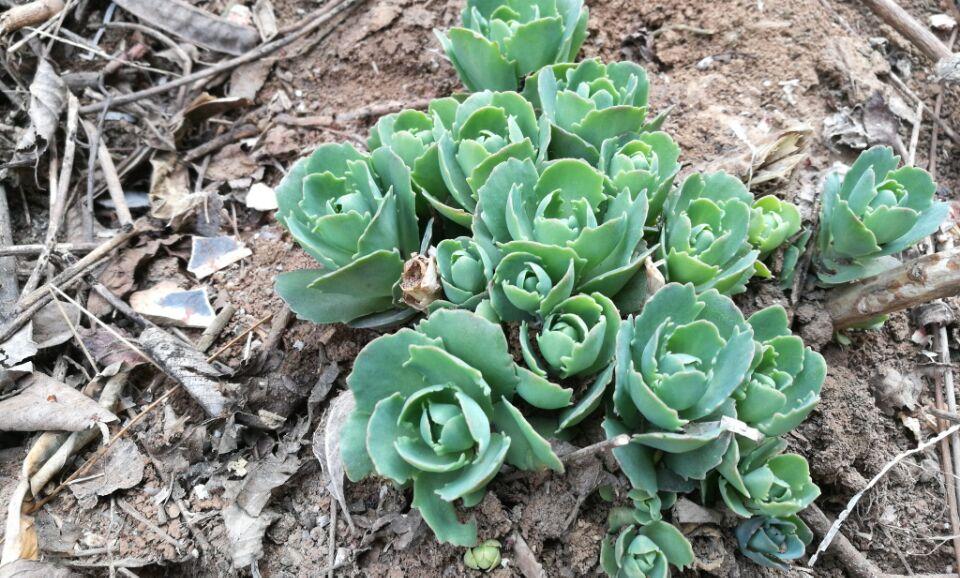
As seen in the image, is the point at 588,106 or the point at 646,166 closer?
the point at 646,166

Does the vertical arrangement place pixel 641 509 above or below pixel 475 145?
below

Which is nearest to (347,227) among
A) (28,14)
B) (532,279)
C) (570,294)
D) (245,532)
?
(532,279)

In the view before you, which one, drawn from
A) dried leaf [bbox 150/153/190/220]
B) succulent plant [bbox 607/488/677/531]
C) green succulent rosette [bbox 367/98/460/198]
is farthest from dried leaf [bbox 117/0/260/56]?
succulent plant [bbox 607/488/677/531]

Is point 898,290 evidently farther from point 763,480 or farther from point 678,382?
point 678,382

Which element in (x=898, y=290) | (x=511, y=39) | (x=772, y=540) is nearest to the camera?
(x=772, y=540)

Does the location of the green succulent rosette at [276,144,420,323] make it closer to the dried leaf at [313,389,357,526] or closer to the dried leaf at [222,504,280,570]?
the dried leaf at [313,389,357,526]

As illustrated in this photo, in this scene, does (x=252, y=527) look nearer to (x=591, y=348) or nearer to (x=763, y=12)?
(x=591, y=348)

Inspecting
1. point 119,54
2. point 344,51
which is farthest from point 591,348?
point 119,54
